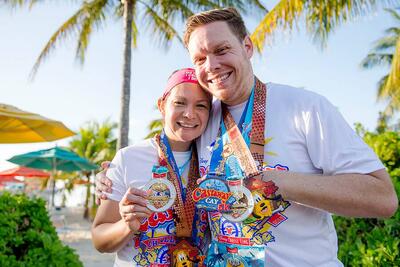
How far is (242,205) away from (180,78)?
0.80 metres

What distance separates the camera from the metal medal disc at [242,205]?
5.48 feet

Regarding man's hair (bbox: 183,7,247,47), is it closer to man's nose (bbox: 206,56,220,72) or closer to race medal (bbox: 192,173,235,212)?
man's nose (bbox: 206,56,220,72)

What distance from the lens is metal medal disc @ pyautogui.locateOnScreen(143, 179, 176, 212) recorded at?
73.7 inches

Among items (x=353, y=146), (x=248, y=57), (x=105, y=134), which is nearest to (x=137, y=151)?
(x=248, y=57)

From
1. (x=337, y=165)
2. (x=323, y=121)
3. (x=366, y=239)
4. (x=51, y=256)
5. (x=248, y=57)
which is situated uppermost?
(x=248, y=57)

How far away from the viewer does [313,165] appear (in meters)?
→ 1.78

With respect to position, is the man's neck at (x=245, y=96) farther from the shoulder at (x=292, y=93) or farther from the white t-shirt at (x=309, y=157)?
the white t-shirt at (x=309, y=157)

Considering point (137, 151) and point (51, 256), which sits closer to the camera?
point (137, 151)

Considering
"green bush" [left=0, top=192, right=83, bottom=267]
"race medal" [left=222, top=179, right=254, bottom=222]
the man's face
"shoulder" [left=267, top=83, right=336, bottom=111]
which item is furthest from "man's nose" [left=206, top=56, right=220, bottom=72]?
"green bush" [left=0, top=192, right=83, bottom=267]

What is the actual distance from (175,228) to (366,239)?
2.34 m

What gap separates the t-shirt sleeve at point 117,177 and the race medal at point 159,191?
217mm

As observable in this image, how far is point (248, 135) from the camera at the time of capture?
1882mm

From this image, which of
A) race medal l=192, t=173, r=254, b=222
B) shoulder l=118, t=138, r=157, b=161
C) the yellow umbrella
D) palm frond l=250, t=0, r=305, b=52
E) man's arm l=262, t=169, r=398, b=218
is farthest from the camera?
palm frond l=250, t=0, r=305, b=52

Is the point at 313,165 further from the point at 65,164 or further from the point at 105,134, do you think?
the point at 105,134
